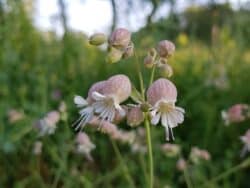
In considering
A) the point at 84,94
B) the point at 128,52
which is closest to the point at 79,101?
the point at 128,52

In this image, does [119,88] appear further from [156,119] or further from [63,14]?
[63,14]

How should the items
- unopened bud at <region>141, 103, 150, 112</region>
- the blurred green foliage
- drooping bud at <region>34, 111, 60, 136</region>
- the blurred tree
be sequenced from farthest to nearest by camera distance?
1. the blurred tree
2. the blurred green foliage
3. drooping bud at <region>34, 111, 60, 136</region>
4. unopened bud at <region>141, 103, 150, 112</region>

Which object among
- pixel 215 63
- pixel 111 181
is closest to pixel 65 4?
pixel 215 63

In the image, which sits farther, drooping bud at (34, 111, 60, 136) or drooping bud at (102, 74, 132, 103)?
drooping bud at (34, 111, 60, 136)

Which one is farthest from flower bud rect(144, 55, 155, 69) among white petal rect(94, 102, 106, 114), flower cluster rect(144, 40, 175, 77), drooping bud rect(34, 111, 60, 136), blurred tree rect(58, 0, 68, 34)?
blurred tree rect(58, 0, 68, 34)

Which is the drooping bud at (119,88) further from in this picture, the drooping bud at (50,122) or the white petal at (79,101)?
the drooping bud at (50,122)

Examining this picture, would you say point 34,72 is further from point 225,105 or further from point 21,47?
point 225,105

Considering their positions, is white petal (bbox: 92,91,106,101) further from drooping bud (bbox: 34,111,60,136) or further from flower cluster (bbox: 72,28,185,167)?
drooping bud (bbox: 34,111,60,136)

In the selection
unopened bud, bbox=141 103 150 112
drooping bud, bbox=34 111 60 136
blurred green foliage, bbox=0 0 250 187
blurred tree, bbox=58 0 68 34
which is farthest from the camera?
blurred tree, bbox=58 0 68 34
